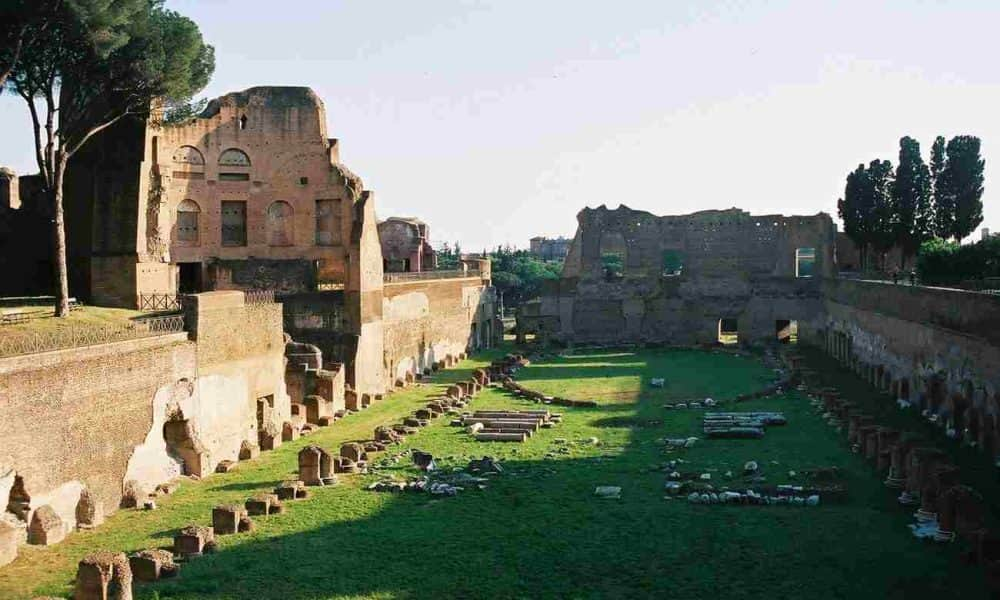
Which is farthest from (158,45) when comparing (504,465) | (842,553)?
(842,553)

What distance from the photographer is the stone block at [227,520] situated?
13070 mm

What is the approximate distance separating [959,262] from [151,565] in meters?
23.1

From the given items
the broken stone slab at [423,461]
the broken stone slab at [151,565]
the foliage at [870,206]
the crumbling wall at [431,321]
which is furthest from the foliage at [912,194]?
the broken stone slab at [151,565]

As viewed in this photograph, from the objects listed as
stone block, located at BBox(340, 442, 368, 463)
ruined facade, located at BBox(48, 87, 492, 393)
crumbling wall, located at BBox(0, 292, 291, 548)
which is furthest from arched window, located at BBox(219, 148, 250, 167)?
stone block, located at BBox(340, 442, 368, 463)

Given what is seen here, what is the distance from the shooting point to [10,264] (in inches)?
969

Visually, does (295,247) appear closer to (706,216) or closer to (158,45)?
(158,45)

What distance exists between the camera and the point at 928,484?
13195mm

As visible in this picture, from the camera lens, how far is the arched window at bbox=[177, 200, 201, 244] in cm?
2919

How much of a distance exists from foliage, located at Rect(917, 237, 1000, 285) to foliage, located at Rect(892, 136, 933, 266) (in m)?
7.52

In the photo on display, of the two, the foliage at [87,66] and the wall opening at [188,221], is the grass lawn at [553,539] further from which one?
the wall opening at [188,221]

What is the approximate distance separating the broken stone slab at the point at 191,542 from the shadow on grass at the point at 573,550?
0.99 feet

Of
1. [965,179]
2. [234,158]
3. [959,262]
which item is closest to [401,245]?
[234,158]

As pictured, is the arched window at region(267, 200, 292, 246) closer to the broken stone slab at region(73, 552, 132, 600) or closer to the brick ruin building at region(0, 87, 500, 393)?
the brick ruin building at region(0, 87, 500, 393)

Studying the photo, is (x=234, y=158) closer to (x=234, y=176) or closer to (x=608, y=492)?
(x=234, y=176)
